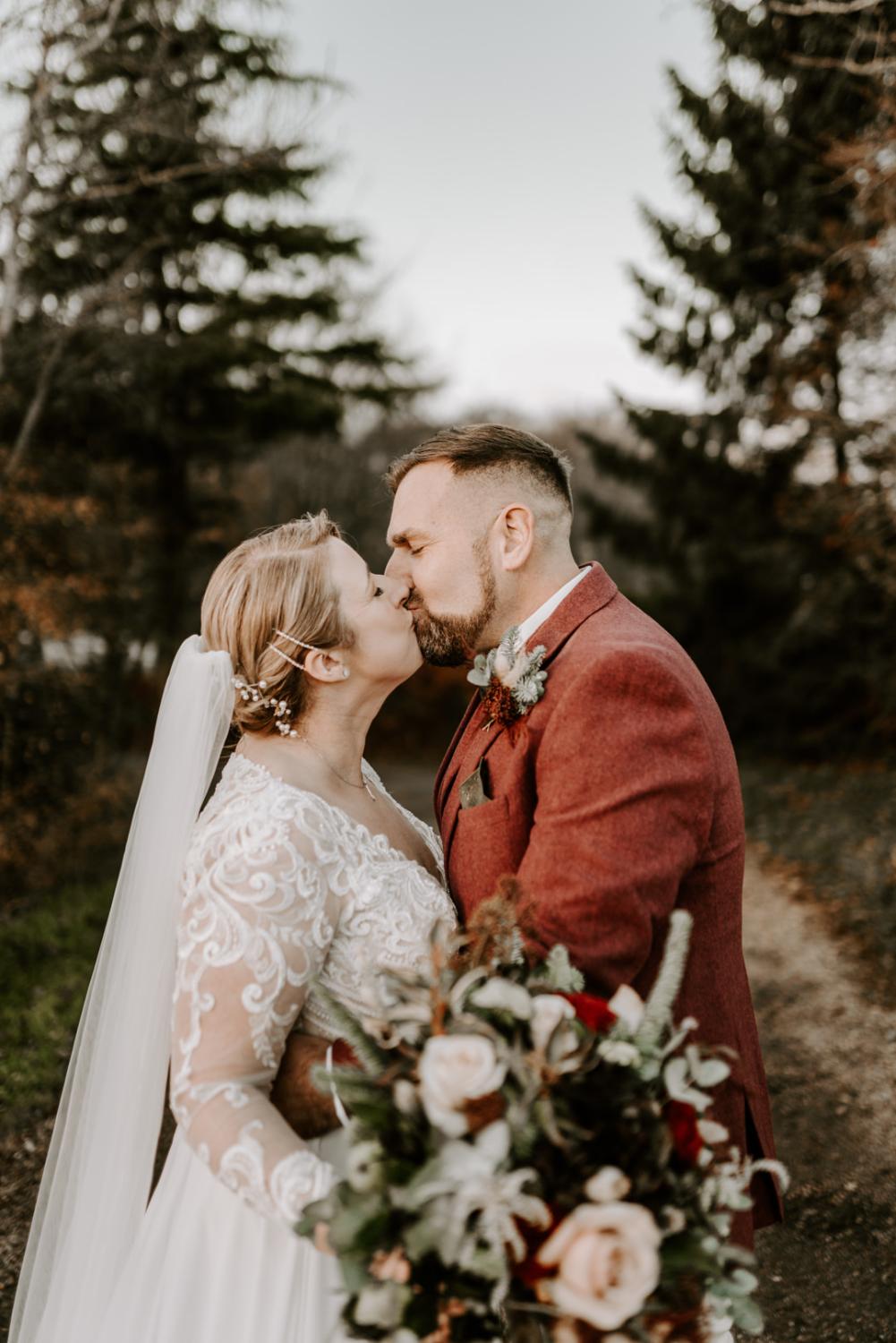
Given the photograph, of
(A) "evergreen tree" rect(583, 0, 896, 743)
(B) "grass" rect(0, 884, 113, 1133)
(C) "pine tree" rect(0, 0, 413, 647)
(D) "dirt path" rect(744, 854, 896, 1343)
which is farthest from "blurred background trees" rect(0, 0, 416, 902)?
(D) "dirt path" rect(744, 854, 896, 1343)

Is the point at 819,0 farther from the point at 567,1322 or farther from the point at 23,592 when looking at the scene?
the point at 567,1322

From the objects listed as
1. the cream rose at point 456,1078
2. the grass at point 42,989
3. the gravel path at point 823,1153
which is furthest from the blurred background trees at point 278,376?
the cream rose at point 456,1078

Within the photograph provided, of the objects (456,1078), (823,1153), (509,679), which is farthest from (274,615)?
(823,1153)

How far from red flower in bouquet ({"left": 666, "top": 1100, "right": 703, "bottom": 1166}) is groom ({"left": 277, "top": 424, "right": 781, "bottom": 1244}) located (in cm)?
42

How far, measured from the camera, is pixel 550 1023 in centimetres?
155

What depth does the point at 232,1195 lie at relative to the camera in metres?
2.23

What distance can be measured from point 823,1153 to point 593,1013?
4204 millimetres

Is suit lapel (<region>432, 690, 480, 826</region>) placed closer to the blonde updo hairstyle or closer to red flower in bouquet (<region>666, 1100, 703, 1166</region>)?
the blonde updo hairstyle

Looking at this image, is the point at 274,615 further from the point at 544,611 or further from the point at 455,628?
the point at 544,611

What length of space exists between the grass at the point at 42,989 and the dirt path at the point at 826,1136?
3.49 meters

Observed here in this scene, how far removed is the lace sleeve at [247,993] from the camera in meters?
1.90

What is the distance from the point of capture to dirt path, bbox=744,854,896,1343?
3.90 metres

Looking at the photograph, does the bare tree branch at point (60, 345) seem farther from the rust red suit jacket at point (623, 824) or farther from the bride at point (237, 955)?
the rust red suit jacket at point (623, 824)

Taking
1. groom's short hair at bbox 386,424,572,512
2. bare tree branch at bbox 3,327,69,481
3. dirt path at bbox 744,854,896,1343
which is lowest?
dirt path at bbox 744,854,896,1343
